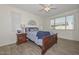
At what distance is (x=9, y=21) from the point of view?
278 cm

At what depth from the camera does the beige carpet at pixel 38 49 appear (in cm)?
260

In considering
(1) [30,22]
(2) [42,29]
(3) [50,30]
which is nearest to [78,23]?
(3) [50,30]

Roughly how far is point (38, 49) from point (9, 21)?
1.15 metres

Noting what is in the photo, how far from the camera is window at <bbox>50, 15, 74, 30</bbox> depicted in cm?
278

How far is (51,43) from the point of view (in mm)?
3141

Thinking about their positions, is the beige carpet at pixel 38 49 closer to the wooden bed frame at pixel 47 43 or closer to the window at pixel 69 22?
the wooden bed frame at pixel 47 43

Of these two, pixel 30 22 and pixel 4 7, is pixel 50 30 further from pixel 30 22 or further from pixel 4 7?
pixel 4 7

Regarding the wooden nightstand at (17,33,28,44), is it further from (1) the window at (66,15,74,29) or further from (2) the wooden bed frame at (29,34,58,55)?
(1) the window at (66,15,74,29)

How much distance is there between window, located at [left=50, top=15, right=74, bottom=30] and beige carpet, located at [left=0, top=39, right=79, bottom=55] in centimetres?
41

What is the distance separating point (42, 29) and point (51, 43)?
59 cm

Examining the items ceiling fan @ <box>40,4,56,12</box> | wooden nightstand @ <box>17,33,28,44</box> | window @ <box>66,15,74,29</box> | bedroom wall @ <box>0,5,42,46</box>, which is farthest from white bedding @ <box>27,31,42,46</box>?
window @ <box>66,15,74,29</box>

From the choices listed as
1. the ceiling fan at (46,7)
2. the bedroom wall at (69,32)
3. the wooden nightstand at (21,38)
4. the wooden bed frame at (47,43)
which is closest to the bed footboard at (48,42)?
the wooden bed frame at (47,43)

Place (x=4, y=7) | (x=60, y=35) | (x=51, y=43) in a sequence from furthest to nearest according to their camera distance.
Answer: (x=51, y=43)
(x=60, y=35)
(x=4, y=7)

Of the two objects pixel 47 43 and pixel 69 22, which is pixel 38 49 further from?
pixel 69 22
